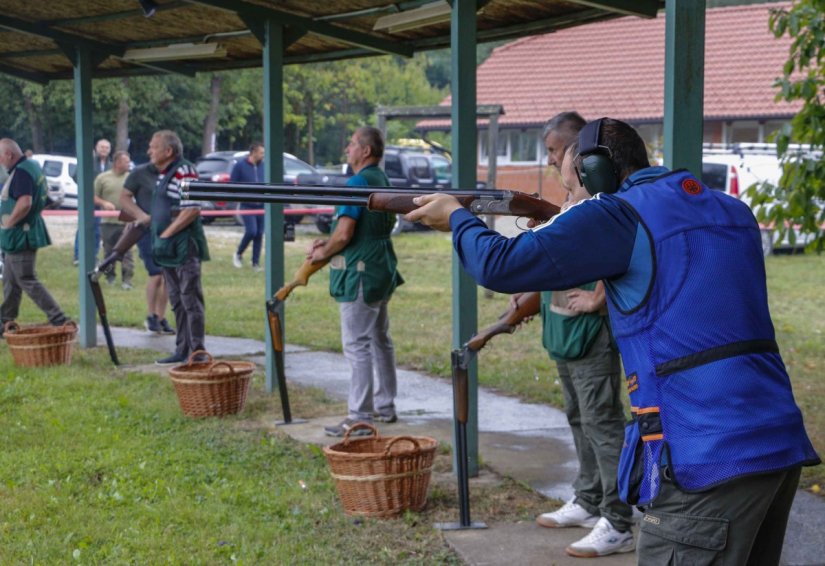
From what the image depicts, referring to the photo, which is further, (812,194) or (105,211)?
(105,211)

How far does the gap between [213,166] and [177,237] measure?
65.5ft

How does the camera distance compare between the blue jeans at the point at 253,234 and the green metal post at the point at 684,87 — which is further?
the blue jeans at the point at 253,234

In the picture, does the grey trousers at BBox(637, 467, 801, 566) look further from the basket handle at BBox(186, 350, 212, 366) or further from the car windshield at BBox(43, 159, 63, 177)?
the car windshield at BBox(43, 159, 63, 177)

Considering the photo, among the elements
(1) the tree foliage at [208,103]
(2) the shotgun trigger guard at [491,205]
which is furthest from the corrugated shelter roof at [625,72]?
(2) the shotgun trigger guard at [491,205]

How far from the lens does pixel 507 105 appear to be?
35.2 metres

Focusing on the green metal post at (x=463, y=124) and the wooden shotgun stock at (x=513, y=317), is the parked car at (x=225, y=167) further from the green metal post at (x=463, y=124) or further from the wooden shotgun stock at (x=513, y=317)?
the wooden shotgun stock at (x=513, y=317)

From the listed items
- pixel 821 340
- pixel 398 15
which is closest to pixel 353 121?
pixel 821 340

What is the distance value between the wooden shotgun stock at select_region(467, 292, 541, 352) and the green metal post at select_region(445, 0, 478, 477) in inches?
23.8

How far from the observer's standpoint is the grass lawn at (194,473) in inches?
220

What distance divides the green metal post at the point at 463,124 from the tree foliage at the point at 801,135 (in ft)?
8.38

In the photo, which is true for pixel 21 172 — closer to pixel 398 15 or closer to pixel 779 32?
pixel 398 15

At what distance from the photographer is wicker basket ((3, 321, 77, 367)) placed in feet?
34.0

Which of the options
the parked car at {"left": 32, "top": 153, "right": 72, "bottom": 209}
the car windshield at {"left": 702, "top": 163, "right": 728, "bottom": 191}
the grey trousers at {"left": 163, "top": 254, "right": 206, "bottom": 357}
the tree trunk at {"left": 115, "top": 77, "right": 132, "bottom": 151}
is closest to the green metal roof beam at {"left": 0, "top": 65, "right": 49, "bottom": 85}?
the grey trousers at {"left": 163, "top": 254, "right": 206, "bottom": 357}

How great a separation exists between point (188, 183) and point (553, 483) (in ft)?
10.7
